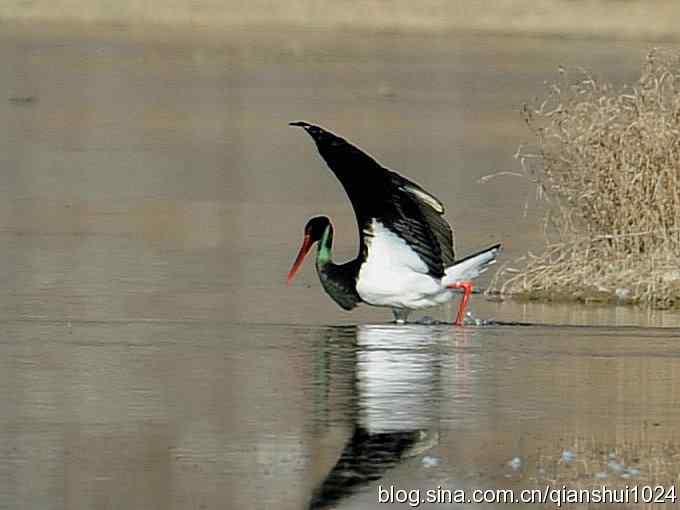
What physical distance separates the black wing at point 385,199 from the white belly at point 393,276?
0.17 feet

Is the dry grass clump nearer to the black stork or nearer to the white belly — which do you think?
the black stork

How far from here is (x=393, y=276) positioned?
13.1 metres

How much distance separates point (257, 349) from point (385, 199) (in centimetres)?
127

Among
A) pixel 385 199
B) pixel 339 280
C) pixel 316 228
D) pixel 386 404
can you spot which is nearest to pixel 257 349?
pixel 339 280

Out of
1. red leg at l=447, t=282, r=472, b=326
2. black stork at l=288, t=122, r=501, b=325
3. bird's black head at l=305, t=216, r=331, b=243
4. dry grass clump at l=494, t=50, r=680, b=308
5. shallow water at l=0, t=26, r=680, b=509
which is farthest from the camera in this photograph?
dry grass clump at l=494, t=50, r=680, b=308

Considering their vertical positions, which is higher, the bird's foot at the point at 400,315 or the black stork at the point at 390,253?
the black stork at the point at 390,253

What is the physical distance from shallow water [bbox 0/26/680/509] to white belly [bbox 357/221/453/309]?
196mm

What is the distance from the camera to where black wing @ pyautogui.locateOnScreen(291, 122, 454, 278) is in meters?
12.8

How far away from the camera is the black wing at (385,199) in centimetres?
1284

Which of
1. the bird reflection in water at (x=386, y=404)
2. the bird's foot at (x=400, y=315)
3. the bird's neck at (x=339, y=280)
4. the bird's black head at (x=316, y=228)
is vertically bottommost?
the bird reflection in water at (x=386, y=404)

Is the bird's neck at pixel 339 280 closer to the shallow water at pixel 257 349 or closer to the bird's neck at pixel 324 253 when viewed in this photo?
the bird's neck at pixel 324 253

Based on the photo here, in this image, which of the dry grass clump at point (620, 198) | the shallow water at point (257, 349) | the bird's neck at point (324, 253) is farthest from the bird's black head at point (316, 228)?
the dry grass clump at point (620, 198)

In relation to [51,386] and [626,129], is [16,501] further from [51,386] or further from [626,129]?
[626,129]

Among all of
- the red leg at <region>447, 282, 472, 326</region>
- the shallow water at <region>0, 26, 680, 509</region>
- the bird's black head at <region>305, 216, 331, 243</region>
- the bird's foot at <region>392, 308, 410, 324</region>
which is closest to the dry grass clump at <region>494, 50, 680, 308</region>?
the shallow water at <region>0, 26, 680, 509</region>
